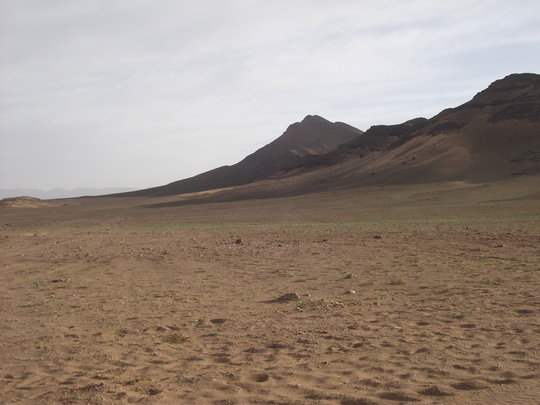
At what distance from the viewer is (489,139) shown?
6575 centimetres

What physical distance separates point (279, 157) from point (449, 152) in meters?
54.8

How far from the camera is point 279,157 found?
115375 mm

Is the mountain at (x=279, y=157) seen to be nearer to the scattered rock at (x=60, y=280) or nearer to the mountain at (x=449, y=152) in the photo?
the mountain at (x=449, y=152)

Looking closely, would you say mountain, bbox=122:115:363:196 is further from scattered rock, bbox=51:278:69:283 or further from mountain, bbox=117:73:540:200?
scattered rock, bbox=51:278:69:283

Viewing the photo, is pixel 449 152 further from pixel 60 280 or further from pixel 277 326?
pixel 277 326

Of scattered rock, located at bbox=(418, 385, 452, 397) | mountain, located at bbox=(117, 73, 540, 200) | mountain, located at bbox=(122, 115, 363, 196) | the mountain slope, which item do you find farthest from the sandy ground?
mountain, located at bbox=(122, 115, 363, 196)

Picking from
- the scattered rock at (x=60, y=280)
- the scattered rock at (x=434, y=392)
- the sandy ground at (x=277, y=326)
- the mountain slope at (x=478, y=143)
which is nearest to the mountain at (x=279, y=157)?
the mountain slope at (x=478, y=143)

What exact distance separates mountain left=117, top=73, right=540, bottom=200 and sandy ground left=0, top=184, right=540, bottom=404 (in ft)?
143

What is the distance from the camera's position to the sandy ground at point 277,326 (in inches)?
207

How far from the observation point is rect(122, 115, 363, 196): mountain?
104750 mm

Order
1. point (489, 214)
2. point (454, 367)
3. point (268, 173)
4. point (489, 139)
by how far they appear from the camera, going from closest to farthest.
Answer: point (454, 367)
point (489, 214)
point (489, 139)
point (268, 173)

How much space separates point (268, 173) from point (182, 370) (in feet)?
322

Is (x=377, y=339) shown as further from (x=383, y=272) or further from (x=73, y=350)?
(x=383, y=272)

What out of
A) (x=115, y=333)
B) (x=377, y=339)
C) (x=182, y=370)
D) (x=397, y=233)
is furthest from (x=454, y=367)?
(x=397, y=233)
